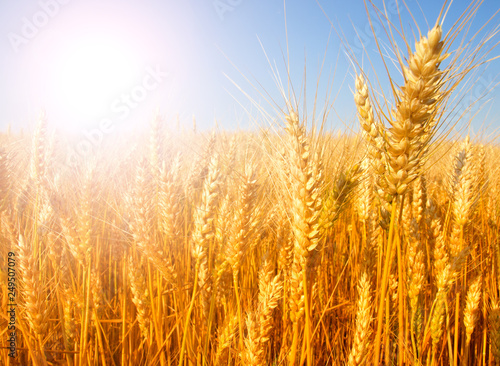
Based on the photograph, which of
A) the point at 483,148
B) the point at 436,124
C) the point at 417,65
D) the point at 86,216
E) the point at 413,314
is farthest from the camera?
the point at 483,148

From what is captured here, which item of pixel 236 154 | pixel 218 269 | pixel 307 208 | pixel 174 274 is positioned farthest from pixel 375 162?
pixel 236 154

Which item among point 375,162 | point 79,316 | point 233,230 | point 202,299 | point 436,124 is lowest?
point 79,316

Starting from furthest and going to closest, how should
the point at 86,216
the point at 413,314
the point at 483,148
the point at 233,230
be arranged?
the point at 483,148 → the point at 413,314 → the point at 86,216 → the point at 233,230

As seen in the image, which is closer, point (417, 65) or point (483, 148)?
point (417, 65)

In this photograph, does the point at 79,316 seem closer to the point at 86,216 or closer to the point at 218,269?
the point at 86,216

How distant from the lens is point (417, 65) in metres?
0.92

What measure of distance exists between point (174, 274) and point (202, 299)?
12.5 inches

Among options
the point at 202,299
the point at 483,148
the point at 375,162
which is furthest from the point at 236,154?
the point at 483,148

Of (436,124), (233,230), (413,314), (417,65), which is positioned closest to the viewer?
(417,65)

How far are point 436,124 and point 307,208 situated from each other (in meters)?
0.55

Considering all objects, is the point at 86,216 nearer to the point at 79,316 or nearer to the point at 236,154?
the point at 79,316

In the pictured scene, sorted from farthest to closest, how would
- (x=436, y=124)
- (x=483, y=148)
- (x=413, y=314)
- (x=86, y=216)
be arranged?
(x=483, y=148)
(x=413, y=314)
(x=86, y=216)
(x=436, y=124)

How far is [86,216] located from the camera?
4.28ft

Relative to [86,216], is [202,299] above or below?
below
